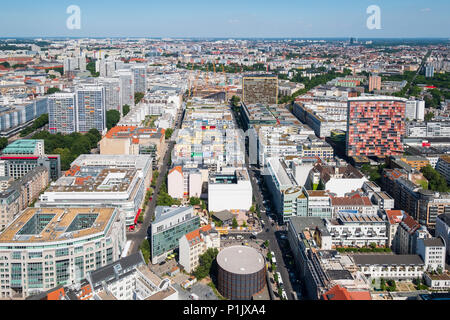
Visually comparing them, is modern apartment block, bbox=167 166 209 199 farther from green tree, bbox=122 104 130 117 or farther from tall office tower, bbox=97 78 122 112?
green tree, bbox=122 104 130 117

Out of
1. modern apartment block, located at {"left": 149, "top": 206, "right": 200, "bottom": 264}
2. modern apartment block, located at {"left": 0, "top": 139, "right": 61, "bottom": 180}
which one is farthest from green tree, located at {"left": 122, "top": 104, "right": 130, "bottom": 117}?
modern apartment block, located at {"left": 149, "top": 206, "right": 200, "bottom": 264}

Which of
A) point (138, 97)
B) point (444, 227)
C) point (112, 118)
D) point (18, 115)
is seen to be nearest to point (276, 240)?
point (444, 227)

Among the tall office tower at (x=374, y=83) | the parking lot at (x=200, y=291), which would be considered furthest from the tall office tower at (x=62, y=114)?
the tall office tower at (x=374, y=83)

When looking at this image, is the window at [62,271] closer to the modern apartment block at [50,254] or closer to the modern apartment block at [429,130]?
the modern apartment block at [50,254]

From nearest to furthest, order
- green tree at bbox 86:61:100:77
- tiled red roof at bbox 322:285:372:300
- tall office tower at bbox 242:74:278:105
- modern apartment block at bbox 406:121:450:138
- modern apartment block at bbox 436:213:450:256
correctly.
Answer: tiled red roof at bbox 322:285:372:300 → modern apartment block at bbox 436:213:450:256 → modern apartment block at bbox 406:121:450:138 → tall office tower at bbox 242:74:278:105 → green tree at bbox 86:61:100:77

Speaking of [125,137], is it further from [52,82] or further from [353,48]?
[353,48]
